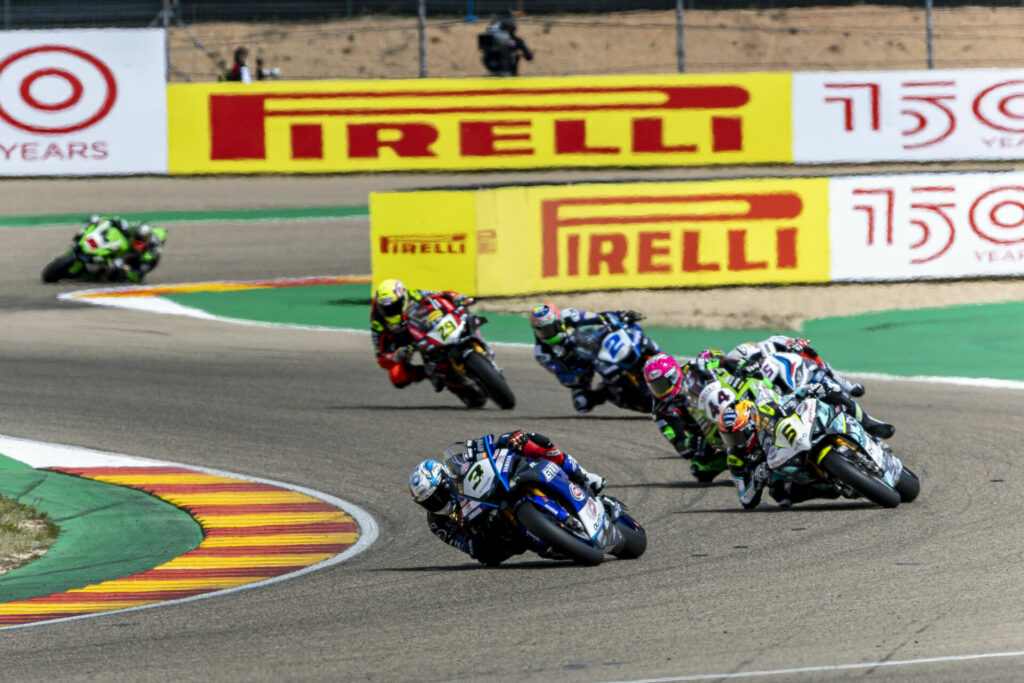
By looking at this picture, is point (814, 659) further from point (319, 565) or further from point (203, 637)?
point (319, 565)

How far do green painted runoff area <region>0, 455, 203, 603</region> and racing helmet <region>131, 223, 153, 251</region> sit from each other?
11707 mm

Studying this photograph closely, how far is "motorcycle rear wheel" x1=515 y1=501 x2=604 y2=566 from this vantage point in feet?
30.8

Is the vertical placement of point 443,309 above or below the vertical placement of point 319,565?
above

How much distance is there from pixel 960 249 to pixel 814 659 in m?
16.4

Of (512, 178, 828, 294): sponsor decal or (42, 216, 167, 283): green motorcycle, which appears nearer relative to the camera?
(512, 178, 828, 294): sponsor decal

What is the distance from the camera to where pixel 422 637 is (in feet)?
26.3

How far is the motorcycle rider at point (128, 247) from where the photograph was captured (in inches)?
1016

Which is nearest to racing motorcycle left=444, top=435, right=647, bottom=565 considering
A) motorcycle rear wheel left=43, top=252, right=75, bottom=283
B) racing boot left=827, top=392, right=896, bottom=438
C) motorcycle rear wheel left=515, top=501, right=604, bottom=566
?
motorcycle rear wheel left=515, top=501, right=604, bottom=566

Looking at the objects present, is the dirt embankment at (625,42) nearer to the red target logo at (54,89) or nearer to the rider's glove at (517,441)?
the red target logo at (54,89)

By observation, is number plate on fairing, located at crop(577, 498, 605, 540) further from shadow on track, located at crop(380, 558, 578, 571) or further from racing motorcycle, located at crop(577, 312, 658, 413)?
racing motorcycle, located at crop(577, 312, 658, 413)

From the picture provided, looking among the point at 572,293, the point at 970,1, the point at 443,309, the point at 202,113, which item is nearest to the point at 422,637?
the point at 443,309

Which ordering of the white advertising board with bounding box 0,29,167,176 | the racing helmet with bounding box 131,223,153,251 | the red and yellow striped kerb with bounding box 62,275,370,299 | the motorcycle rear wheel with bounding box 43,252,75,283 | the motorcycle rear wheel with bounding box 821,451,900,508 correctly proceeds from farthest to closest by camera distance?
the white advertising board with bounding box 0,29,167,176
the motorcycle rear wheel with bounding box 43,252,75,283
the racing helmet with bounding box 131,223,153,251
the red and yellow striped kerb with bounding box 62,275,370,299
the motorcycle rear wheel with bounding box 821,451,900,508

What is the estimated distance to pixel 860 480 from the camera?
36.2 feet

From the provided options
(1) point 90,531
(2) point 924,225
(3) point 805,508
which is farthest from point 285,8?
(3) point 805,508
